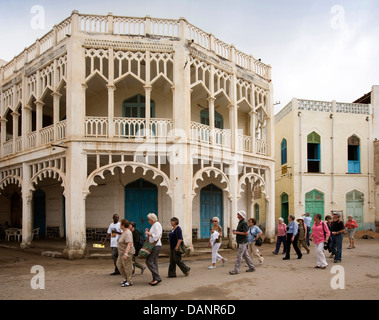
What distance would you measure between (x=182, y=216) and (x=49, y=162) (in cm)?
590

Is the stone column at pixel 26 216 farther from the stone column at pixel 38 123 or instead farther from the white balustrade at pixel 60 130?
the white balustrade at pixel 60 130

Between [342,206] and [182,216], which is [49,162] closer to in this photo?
[182,216]

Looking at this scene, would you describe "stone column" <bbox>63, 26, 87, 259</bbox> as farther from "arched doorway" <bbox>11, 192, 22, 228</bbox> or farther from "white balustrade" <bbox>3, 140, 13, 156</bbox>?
"arched doorway" <bbox>11, 192, 22, 228</bbox>

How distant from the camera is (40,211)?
19672 mm

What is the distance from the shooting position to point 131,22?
1373cm

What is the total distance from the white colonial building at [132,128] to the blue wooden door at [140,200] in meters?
0.05

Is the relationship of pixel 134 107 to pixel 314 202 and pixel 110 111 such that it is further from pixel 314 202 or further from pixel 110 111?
pixel 314 202

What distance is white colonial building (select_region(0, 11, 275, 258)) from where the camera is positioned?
43.2ft

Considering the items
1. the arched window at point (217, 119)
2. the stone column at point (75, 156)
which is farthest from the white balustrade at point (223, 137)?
the stone column at point (75, 156)

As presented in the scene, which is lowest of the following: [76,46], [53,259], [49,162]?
[53,259]

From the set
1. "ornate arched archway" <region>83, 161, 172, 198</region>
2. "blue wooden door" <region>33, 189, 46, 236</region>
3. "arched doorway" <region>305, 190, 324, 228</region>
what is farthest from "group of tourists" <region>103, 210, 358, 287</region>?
"blue wooden door" <region>33, 189, 46, 236</region>

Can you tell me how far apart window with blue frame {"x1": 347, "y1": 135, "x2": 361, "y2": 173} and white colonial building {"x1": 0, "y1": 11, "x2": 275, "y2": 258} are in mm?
8621

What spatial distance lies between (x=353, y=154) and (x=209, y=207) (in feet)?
40.5

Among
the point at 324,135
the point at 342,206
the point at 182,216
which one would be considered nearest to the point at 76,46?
the point at 182,216
